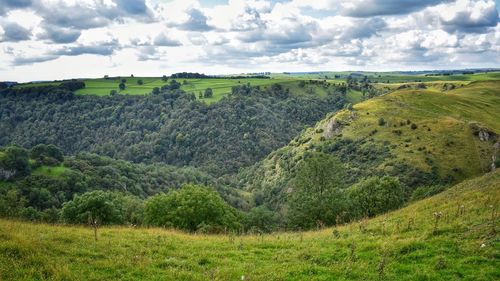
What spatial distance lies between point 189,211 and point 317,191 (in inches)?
1183

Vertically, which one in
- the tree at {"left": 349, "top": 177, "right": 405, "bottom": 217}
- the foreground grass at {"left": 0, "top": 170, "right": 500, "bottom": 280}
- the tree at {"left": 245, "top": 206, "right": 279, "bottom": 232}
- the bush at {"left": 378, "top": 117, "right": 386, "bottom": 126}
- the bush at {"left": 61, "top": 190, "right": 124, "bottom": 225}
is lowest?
the tree at {"left": 245, "top": 206, "right": 279, "bottom": 232}

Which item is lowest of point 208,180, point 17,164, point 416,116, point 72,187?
point 208,180

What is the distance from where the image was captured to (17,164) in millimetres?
116938

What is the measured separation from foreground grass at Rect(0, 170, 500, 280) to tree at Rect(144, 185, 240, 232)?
25665mm

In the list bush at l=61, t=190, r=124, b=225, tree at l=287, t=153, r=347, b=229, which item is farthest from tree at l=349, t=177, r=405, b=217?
bush at l=61, t=190, r=124, b=225

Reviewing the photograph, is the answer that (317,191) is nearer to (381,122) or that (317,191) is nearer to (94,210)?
(94,210)

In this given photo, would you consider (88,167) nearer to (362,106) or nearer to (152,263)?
(362,106)

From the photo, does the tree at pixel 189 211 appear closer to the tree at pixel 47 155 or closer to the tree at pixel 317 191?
the tree at pixel 317 191

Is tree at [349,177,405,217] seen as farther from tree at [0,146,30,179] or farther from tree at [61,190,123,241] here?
tree at [0,146,30,179]

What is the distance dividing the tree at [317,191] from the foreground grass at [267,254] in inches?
1284

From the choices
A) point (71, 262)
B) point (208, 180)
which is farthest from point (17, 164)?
point (71, 262)

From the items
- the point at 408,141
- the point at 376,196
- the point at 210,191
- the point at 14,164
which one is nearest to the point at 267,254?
the point at 210,191

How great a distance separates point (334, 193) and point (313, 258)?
45.4 meters

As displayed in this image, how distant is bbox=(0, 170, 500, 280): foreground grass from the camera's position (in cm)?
1343
